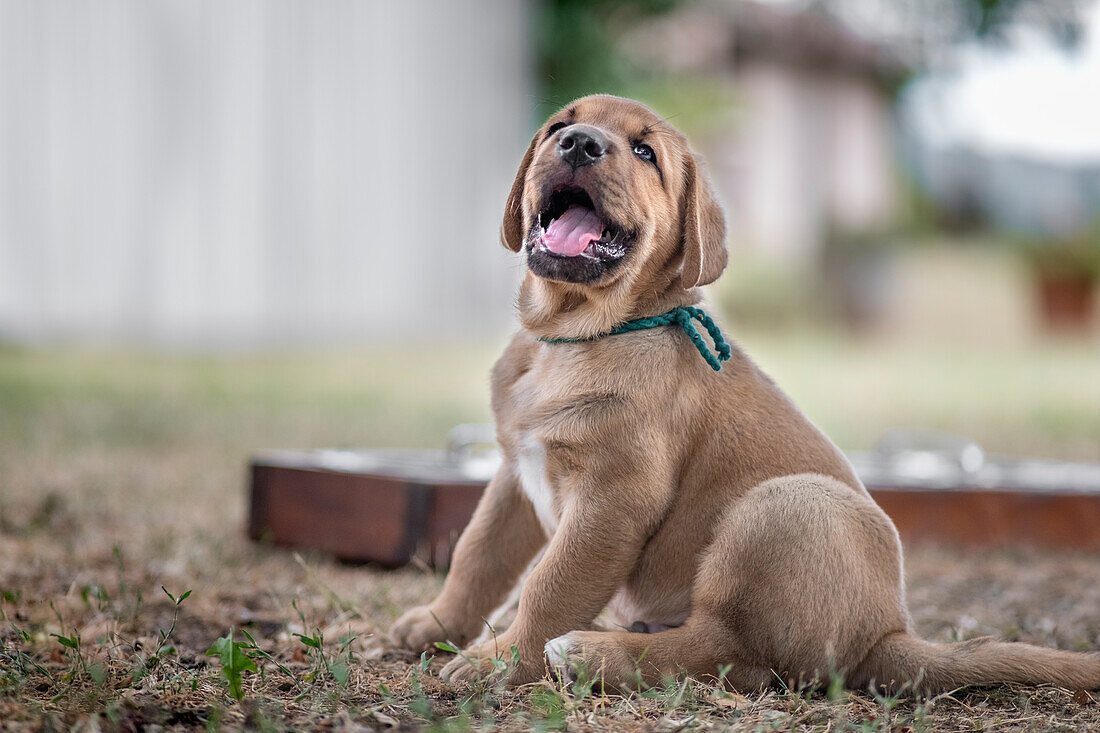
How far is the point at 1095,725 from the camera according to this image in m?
2.35

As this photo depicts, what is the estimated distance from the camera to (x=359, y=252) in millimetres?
13156

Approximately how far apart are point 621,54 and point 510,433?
12.1 metres

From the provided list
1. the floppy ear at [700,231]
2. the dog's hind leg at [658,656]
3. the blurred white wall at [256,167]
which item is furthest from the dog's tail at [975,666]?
the blurred white wall at [256,167]

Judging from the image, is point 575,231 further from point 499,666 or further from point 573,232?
point 499,666

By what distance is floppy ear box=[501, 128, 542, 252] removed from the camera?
9.83 ft

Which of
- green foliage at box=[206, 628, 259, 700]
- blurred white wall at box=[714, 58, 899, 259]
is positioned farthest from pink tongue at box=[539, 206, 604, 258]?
blurred white wall at box=[714, 58, 899, 259]

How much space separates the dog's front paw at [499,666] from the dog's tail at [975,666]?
796 mm

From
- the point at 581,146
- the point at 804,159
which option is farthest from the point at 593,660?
the point at 804,159

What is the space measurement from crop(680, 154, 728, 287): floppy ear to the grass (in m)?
1.02

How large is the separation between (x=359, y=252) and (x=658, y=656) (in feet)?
36.7

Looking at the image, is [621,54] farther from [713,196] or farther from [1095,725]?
[1095,725]

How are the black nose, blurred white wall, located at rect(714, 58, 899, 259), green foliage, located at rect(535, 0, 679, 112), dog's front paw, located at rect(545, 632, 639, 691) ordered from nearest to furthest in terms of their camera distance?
dog's front paw, located at rect(545, 632, 639, 691) < the black nose < green foliage, located at rect(535, 0, 679, 112) < blurred white wall, located at rect(714, 58, 899, 259)

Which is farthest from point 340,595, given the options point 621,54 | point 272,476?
point 621,54

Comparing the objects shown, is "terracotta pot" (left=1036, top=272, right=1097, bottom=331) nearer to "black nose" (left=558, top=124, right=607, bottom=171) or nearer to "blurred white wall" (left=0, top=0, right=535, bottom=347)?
"blurred white wall" (left=0, top=0, right=535, bottom=347)
